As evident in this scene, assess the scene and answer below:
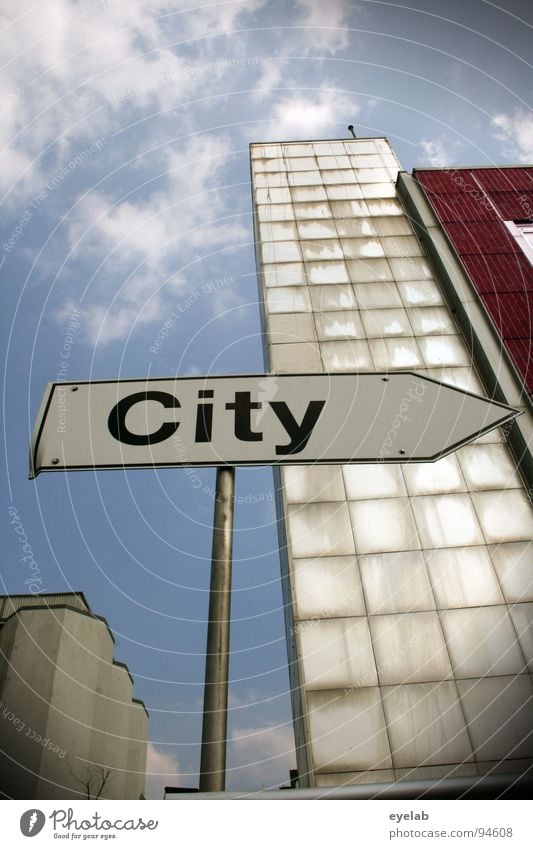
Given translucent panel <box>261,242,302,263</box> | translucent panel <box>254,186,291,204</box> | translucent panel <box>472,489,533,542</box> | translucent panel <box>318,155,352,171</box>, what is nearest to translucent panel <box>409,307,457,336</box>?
translucent panel <box>261,242,302,263</box>

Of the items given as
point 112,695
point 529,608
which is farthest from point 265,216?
point 112,695

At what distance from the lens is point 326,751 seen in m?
4.25

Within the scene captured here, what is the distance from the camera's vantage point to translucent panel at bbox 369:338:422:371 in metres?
7.08

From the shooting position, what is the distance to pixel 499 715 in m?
4.46

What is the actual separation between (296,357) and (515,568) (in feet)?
14.1

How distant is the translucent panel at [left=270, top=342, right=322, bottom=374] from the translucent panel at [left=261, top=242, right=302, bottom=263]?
244 centimetres

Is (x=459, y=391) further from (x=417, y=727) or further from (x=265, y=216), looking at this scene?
(x=265, y=216)

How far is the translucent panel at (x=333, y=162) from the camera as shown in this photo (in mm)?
11258

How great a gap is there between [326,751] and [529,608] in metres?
2.79

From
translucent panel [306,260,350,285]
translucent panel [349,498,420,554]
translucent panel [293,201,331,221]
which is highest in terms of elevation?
translucent panel [293,201,331,221]

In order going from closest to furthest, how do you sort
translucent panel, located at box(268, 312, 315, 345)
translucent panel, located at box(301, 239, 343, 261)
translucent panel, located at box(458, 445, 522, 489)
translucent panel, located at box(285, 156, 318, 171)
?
translucent panel, located at box(458, 445, 522, 489) → translucent panel, located at box(268, 312, 315, 345) → translucent panel, located at box(301, 239, 343, 261) → translucent panel, located at box(285, 156, 318, 171)

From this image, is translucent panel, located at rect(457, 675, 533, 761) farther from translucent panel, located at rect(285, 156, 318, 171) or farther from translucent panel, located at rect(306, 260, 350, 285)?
translucent panel, located at rect(285, 156, 318, 171)
